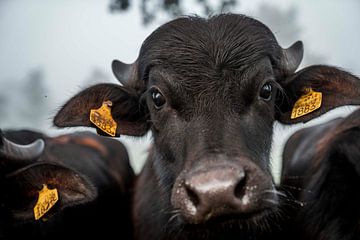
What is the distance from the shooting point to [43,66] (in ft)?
68.9

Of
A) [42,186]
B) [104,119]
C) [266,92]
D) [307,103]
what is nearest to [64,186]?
[42,186]

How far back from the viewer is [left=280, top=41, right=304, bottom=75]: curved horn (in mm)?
4324

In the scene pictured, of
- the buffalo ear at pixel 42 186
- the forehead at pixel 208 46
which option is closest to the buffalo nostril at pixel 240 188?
the forehead at pixel 208 46

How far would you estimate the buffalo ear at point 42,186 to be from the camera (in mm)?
3889

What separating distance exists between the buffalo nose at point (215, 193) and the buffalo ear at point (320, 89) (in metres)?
1.51

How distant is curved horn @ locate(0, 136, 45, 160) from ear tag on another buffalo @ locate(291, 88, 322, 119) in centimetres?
227

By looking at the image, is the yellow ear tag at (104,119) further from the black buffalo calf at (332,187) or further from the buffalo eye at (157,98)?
the black buffalo calf at (332,187)

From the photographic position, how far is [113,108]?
4438 mm

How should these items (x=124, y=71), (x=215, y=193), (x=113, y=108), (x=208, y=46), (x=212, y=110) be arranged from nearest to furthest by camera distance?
(x=215, y=193) → (x=212, y=110) → (x=208, y=46) → (x=113, y=108) → (x=124, y=71)

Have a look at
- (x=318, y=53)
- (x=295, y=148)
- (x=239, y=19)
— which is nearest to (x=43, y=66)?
(x=318, y=53)

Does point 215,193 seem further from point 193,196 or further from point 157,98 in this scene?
point 157,98

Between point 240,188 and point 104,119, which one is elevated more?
point 240,188

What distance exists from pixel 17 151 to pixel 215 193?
1.95 metres

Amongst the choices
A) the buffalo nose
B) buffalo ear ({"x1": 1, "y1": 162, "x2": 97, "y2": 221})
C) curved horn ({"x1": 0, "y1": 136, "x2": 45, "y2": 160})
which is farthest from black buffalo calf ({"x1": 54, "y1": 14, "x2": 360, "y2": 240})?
buffalo ear ({"x1": 1, "y1": 162, "x2": 97, "y2": 221})
